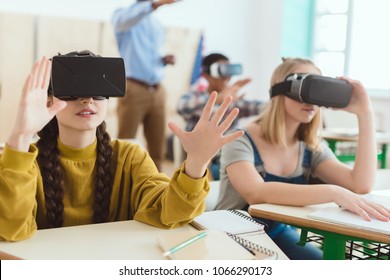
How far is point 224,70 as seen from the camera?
313cm

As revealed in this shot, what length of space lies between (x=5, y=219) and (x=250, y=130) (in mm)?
1070

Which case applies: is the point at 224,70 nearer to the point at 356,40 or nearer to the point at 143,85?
the point at 143,85

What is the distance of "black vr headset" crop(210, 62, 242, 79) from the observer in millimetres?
3074

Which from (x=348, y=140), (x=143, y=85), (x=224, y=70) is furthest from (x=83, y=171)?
(x=348, y=140)

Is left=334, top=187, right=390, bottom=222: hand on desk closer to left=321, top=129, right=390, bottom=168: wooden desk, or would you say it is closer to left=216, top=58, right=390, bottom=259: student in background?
left=216, top=58, right=390, bottom=259: student in background

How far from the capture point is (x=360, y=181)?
1.89 m

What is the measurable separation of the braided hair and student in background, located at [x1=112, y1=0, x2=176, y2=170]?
2555mm

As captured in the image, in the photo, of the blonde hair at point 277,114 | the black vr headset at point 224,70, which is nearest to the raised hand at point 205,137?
the blonde hair at point 277,114

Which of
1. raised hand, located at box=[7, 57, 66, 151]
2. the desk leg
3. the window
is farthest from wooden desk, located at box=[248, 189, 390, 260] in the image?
the window

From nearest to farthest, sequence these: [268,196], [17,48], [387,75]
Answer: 1. [268,196]
2. [17,48]
3. [387,75]

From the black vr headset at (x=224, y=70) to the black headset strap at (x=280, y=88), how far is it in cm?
113

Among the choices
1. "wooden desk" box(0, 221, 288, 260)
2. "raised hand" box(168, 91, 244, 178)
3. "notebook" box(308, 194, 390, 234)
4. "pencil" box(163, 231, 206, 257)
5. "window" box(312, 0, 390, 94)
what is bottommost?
"wooden desk" box(0, 221, 288, 260)
